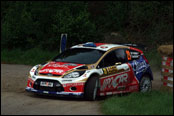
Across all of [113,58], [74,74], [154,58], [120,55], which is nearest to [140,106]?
[74,74]

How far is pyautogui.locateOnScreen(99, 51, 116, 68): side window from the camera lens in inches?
444

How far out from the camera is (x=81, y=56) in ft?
38.3

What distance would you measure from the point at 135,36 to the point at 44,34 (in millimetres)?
5579

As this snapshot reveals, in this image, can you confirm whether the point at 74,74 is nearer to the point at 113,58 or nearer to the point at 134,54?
the point at 113,58

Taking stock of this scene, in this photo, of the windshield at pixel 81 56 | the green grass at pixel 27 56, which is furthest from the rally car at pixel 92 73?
the green grass at pixel 27 56

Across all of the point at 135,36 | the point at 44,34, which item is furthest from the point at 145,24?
the point at 44,34

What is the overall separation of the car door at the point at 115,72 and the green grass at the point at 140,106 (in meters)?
1.19

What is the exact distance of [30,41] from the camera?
23.9 metres

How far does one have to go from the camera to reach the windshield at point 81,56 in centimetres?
1135

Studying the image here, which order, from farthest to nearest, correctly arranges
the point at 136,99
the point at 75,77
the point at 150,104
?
the point at 75,77 → the point at 136,99 → the point at 150,104

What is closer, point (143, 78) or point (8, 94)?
point (8, 94)

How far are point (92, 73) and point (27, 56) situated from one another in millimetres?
12101

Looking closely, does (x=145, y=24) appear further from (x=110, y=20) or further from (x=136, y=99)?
(x=136, y=99)

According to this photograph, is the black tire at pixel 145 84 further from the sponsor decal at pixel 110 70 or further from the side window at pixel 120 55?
the sponsor decal at pixel 110 70
